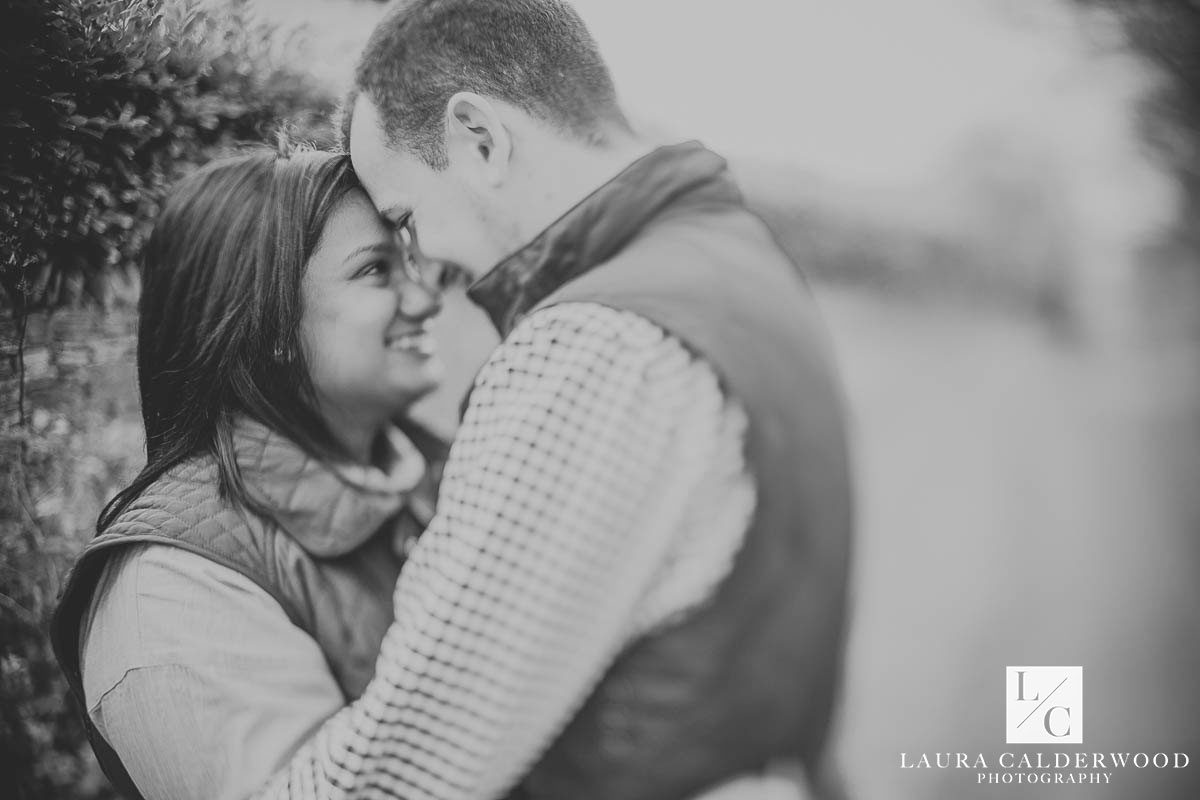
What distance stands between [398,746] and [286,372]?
2.35 feet

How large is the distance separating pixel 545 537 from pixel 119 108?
1274 mm

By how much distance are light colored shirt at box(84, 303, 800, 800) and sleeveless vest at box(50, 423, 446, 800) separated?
23cm

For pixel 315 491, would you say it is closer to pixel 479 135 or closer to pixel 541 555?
pixel 541 555

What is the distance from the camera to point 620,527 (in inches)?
56.4

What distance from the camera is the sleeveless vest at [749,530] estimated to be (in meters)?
1.49

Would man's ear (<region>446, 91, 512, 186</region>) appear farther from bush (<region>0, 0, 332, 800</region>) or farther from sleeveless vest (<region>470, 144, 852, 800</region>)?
bush (<region>0, 0, 332, 800</region>)

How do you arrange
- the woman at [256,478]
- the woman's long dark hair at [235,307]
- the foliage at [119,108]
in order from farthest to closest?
the foliage at [119,108], the woman's long dark hair at [235,307], the woman at [256,478]

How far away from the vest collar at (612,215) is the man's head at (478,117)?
0.07 meters

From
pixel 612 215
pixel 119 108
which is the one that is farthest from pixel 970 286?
pixel 119 108

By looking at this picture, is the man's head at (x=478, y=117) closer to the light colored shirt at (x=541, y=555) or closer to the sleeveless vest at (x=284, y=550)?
the light colored shirt at (x=541, y=555)

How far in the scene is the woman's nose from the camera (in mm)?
1849

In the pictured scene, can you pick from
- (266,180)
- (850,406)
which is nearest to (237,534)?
(266,180)
